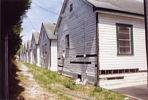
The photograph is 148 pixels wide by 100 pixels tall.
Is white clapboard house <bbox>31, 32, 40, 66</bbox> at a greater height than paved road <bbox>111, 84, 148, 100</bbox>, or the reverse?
white clapboard house <bbox>31, 32, 40, 66</bbox>

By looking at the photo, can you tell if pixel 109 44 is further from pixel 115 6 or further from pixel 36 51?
pixel 36 51

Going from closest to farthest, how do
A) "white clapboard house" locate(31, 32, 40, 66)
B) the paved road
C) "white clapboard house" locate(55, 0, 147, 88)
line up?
1. the paved road
2. "white clapboard house" locate(55, 0, 147, 88)
3. "white clapboard house" locate(31, 32, 40, 66)

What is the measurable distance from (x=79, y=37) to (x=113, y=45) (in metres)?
2.93

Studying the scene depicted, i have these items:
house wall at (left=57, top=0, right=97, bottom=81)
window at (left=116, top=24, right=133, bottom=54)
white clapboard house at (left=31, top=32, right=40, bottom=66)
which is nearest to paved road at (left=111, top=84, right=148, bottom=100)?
house wall at (left=57, top=0, right=97, bottom=81)

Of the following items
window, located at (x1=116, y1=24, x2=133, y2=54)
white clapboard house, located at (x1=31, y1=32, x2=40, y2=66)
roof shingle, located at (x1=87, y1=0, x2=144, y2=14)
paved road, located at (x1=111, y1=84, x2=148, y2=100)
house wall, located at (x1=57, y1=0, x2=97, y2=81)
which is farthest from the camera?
white clapboard house, located at (x1=31, y1=32, x2=40, y2=66)

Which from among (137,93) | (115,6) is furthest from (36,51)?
(137,93)

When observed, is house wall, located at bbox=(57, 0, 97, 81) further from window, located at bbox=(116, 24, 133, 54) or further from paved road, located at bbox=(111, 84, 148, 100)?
paved road, located at bbox=(111, 84, 148, 100)

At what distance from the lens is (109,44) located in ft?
30.0

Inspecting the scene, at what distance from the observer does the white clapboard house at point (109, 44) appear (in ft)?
29.3

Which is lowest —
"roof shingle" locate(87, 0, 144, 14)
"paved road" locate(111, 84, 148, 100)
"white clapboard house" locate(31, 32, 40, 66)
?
"paved road" locate(111, 84, 148, 100)

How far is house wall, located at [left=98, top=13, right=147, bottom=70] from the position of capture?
8977mm

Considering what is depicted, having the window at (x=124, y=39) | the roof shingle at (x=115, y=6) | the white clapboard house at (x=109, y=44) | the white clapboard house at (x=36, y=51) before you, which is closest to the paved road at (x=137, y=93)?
the white clapboard house at (x=109, y=44)

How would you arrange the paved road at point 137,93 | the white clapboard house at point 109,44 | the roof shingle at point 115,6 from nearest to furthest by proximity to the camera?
the paved road at point 137,93
the white clapboard house at point 109,44
the roof shingle at point 115,6

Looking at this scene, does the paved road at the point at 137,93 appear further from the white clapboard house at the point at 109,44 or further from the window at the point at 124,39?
the window at the point at 124,39
